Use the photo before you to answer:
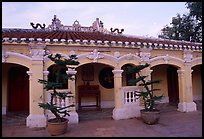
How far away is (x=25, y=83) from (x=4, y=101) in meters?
1.25

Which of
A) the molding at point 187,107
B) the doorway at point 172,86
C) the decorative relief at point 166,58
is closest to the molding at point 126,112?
the molding at point 187,107

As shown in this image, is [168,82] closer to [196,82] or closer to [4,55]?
[196,82]

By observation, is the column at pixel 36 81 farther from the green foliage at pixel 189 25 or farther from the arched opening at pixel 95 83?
the green foliage at pixel 189 25

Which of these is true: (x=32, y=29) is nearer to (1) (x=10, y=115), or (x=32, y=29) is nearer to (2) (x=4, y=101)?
(2) (x=4, y=101)

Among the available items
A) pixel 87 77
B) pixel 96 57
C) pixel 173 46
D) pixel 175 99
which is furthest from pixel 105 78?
pixel 175 99

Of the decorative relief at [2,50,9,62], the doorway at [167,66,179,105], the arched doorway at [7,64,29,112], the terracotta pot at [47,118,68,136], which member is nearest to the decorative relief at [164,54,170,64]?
the doorway at [167,66,179,105]

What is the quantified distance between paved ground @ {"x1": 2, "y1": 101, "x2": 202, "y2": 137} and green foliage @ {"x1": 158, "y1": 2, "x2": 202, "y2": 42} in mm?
11042

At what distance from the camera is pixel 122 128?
22.5 feet

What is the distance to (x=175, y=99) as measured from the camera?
39.0 feet

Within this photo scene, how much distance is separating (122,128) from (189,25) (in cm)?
1484

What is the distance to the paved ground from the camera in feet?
20.4

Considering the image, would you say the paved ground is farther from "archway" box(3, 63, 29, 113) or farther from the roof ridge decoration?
A: the roof ridge decoration

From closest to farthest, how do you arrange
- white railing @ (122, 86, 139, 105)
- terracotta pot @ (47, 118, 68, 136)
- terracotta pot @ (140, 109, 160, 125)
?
terracotta pot @ (47, 118, 68, 136) → terracotta pot @ (140, 109, 160, 125) → white railing @ (122, 86, 139, 105)

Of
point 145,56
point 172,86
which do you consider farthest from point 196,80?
point 145,56
